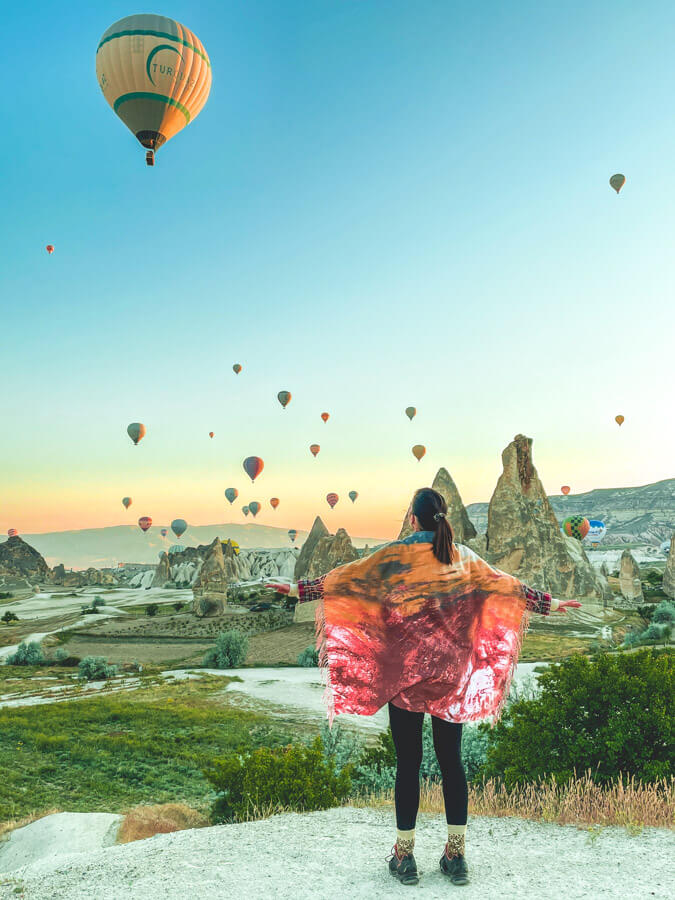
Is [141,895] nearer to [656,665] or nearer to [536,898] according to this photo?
[536,898]

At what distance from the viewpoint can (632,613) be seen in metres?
41.7

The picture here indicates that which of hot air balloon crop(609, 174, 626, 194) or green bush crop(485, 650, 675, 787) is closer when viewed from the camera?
green bush crop(485, 650, 675, 787)

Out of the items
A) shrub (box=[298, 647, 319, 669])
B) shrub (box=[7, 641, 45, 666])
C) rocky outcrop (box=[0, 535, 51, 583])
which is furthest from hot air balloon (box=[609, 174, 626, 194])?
rocky outcrop (box=[0, 535, 51, 583])

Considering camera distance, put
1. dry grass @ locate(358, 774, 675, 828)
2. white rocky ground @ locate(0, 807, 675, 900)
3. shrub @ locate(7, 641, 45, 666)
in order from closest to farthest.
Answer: white rocky ground @ locate(0, 807, 675, 900)
dry grass @ locate(358, 774, 675, 828)
shrub @ locate(7, 641, 45, 666)

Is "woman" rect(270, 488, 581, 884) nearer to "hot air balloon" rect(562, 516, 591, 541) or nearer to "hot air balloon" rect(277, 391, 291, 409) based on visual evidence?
"hot air balloon" rect(277, 391, 291, 409)

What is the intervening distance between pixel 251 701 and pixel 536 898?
18.9 m

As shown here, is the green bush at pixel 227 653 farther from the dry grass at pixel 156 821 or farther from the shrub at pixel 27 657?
the dry grass at pixel 156 821

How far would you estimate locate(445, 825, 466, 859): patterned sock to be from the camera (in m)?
4.09

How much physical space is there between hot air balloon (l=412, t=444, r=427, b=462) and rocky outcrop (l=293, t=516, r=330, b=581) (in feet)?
64.9

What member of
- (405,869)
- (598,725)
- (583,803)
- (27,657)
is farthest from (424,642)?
(27,657)

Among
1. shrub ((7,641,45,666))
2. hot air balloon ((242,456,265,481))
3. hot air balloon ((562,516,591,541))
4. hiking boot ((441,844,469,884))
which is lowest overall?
shrub ((7,641,45,666))

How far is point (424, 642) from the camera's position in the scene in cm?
428

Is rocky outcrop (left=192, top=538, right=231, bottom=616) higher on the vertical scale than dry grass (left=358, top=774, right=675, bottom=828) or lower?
lower

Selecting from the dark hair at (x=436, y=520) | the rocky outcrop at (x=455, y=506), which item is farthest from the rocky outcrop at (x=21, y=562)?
the dark hair at (x=436, y=520)
